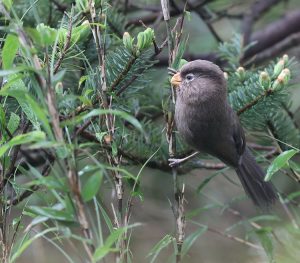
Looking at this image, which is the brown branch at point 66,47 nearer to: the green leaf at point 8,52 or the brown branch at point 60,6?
the green leaf at point 8,52

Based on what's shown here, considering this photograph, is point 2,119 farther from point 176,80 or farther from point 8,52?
point 176,80

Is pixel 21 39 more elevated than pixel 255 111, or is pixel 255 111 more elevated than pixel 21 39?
pixel 21 39

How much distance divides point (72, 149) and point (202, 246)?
3260 mm

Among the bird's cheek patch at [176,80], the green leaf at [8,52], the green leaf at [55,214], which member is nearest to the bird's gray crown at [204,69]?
the bird's cheek patch at [176,80]

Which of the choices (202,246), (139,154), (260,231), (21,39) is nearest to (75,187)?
(21,39)

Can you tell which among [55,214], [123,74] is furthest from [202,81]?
[55,214]

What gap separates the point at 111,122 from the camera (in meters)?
2.03

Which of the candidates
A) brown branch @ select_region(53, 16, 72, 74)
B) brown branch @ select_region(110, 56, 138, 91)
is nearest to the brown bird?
brown branch @ select_region(110, 56, 138, 91)

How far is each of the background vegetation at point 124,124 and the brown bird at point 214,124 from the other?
0.07 m

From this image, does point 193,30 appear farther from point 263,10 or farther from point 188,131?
point 188,131

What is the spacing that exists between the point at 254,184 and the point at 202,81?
58 centimetres

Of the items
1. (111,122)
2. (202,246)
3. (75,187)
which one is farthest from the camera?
(202,246)

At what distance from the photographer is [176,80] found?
2.67 m

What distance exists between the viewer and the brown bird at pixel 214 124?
2896 millimetres
